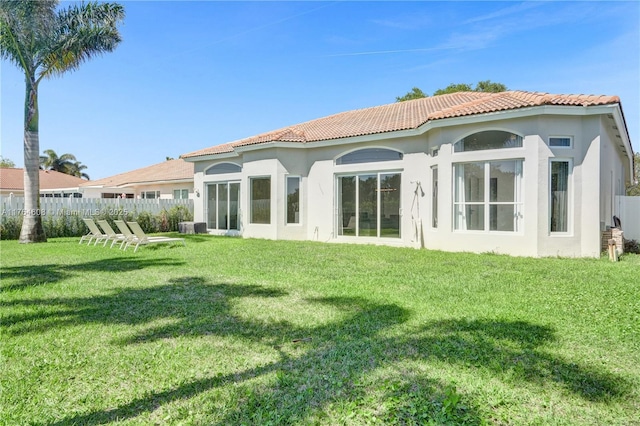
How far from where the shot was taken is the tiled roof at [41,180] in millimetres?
40562

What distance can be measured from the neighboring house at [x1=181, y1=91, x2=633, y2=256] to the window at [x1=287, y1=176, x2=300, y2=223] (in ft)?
0.17

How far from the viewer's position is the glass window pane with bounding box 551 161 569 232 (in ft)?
42.6

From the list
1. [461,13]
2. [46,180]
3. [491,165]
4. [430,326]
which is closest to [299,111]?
[461,13]

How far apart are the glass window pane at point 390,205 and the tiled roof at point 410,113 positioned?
84.6 inches

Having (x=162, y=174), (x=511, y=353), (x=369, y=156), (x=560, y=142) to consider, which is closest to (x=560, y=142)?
(x=560, y=142)

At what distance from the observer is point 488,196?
Result: 541 inches

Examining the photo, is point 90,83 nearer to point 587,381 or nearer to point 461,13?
point 461,13

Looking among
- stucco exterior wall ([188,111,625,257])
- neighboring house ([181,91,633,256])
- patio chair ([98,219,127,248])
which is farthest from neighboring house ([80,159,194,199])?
stucco exterior wall ([188,111,625,257])

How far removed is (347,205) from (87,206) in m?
16.0

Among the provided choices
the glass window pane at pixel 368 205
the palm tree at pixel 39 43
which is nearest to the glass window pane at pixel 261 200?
the glass window pane at pixel 368 205

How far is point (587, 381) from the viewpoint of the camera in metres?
4.04

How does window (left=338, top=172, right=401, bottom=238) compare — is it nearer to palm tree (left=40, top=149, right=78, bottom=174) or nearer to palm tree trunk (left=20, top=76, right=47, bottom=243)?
palm tree trunk (left=20, top=76, right=47, bottom=243)

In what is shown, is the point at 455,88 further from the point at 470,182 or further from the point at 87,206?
the point at 87,206

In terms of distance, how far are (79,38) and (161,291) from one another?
1670 centimetres
